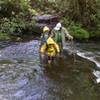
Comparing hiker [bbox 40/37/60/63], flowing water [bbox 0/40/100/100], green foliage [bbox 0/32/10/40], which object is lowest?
flowing water [bbox 0/40/100/100]

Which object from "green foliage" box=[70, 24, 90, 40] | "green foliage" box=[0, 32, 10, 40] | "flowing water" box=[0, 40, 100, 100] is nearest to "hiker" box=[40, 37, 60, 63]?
"flowing water" box=[0, 40, 100, 100]

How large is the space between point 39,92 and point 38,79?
5.11ft

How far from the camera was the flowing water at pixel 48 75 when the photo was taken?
40.6ft

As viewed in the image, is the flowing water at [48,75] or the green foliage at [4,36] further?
the green foliage at [4,36]

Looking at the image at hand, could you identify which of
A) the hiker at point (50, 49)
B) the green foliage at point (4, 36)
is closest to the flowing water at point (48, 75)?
the hiker at point (50, 49)

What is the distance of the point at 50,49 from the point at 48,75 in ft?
4.54

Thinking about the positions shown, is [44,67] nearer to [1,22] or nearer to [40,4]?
[1,22]

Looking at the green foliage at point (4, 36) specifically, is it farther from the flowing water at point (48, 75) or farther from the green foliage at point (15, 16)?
the flowing water at point (48, 75)

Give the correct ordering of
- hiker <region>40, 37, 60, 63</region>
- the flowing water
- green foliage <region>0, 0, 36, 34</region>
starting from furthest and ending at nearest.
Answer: green foliage <region>0, 0, 36, 34</region>, hiker <region>40, 37, 60, 63</region>, the flowing water

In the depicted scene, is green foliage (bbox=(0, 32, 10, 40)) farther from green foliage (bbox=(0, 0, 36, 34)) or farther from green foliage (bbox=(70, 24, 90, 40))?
green foliage (bbox=(70, 24, 90, 40))

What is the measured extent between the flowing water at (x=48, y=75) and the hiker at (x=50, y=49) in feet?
1.91

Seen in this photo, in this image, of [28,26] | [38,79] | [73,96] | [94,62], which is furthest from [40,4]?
[73,96]

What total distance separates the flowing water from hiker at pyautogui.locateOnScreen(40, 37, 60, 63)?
22.9 inches

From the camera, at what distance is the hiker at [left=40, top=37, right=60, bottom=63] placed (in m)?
15.3
